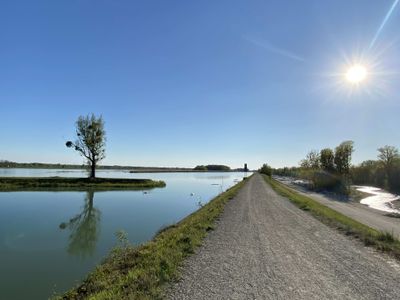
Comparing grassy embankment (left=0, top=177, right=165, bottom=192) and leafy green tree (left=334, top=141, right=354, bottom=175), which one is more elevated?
leafy green tree (left=334, top=141, right=354, bottom=175)

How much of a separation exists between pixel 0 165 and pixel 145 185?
164 m

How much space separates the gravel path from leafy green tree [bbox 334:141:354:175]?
55554 mm

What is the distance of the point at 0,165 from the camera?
178750 millimetres

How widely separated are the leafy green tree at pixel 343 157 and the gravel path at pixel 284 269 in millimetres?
55554

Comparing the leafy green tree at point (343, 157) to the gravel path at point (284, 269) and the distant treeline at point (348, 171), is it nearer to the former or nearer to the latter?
the distant treeline at point (348, 171)

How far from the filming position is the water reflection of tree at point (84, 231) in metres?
13.8

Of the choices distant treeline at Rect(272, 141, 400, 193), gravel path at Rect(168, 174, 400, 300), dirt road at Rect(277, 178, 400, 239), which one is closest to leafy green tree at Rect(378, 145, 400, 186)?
distant treeline at Rect(272, 141, 400, 193)

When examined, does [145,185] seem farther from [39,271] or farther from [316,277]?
[316,277]

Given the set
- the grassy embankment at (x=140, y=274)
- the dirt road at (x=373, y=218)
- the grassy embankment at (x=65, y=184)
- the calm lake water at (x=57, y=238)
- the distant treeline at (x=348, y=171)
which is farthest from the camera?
the distant treeline at (x=348, y=171)

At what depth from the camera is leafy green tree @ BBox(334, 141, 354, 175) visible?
62406mm

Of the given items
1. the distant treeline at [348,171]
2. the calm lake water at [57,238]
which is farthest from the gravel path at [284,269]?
the distant treeline at [348,171]

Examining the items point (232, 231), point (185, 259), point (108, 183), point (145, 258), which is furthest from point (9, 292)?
point (108, 183)

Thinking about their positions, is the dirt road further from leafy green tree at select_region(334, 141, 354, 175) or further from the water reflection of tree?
leafy green tree at select_region(334, 141, 354, 175)

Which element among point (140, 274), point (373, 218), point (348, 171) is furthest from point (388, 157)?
point (140, 274)
